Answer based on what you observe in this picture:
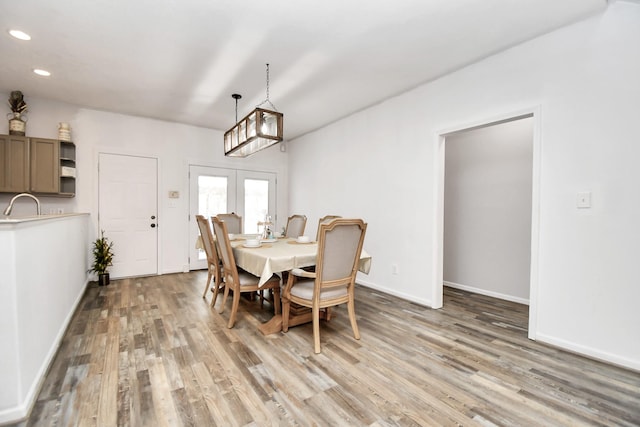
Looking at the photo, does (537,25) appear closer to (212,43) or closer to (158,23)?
(212,43)

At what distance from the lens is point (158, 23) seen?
2363mm

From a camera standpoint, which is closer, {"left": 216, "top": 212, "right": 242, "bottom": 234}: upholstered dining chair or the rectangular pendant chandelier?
the rectangular pendant chandelier

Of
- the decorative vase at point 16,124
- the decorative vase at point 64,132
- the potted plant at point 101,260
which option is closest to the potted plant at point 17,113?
the decorative vase at point 16,124

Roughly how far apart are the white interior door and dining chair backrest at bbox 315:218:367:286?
150 inches

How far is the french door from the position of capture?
5277mm

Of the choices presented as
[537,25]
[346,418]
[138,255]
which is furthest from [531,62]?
[138,255]

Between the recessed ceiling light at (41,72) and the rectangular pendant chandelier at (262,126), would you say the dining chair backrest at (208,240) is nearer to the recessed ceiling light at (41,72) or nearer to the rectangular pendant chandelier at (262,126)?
the rectangular pendant chandelier at (262,126)

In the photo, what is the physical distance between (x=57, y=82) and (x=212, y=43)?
7.64 ft

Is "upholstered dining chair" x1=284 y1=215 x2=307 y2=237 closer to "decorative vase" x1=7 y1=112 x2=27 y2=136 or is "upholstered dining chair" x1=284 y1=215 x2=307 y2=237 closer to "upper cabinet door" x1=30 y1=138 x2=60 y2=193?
"upper cabinet door" x1=30 y1=138 x2=60 y2=193

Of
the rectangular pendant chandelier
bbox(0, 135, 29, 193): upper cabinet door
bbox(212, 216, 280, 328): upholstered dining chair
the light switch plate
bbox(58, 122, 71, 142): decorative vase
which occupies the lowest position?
bbox(212, 216, 280, 328): upholstered dining chair

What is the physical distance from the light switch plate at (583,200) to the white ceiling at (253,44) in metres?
1.38

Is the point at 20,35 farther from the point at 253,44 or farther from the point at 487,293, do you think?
the point at 487,293

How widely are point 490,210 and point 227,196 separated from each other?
4.43 meters

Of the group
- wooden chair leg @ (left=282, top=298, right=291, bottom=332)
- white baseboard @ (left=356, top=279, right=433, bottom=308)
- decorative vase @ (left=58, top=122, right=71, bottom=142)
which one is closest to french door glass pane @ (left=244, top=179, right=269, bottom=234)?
white baseboard @ (left=356, top=279, right=433, bottom=308)
